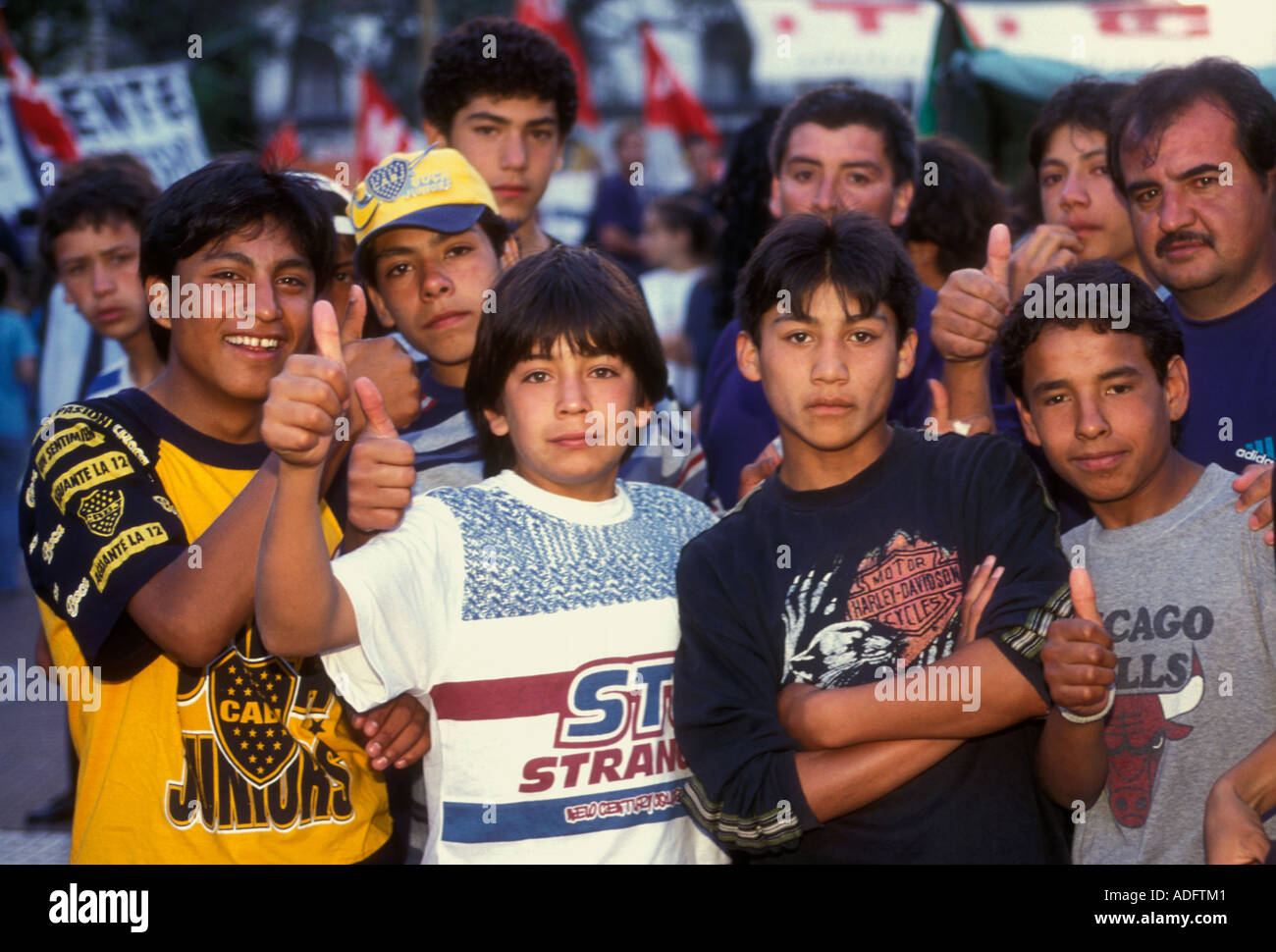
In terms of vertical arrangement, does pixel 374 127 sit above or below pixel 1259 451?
above

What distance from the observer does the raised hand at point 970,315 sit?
307 cm

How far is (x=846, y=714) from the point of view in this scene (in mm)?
2633

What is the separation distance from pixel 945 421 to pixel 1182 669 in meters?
0.74

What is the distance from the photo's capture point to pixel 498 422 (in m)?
3.08

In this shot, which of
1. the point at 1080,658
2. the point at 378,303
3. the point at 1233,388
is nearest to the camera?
the point at 1080,658

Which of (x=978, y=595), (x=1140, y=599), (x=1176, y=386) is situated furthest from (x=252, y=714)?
(x=1176, y=386)

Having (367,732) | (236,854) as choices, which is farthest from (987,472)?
(236,854)

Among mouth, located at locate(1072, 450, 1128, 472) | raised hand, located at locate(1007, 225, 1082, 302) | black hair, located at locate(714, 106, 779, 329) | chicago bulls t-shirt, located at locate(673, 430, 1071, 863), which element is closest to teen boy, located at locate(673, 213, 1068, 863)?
chicago bulls t-shirt, located at locate(673, 430, 1071, 863)

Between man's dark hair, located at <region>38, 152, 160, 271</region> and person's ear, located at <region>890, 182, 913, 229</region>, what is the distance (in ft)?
9.03

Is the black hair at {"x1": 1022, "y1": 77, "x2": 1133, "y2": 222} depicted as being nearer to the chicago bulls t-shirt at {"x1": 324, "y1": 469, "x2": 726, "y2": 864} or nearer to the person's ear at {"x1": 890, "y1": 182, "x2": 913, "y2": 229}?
the person's ear at {"x1": 890, "y1": 182, "x2": 913, "y2": 229}

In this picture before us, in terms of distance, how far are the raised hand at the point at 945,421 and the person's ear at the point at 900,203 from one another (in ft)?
3.66

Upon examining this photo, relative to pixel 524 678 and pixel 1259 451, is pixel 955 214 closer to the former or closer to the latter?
pixel 1259 451

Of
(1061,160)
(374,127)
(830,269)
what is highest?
(374,127)
